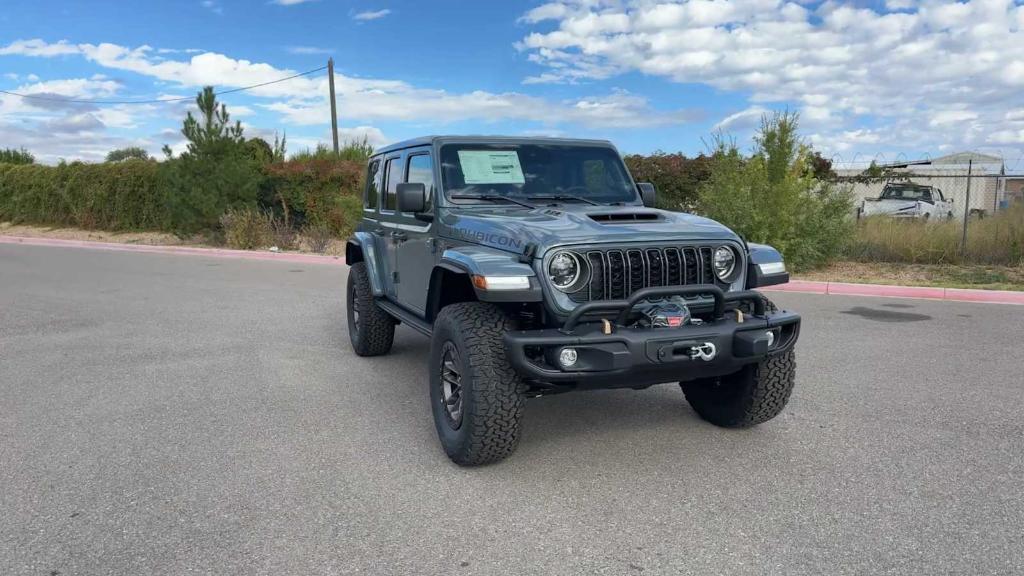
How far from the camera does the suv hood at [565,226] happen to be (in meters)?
3.72

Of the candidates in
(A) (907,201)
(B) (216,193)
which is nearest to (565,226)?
(B) (216,193)

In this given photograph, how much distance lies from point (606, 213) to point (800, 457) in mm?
1702

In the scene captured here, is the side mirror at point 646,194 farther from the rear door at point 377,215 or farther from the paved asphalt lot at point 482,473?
the rear door at point 377,215

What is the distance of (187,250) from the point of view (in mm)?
18016

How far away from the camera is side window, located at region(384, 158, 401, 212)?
5.69m

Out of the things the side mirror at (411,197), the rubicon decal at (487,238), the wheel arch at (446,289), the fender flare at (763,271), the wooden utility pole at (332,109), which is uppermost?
the wooden utility pole at (332,109)

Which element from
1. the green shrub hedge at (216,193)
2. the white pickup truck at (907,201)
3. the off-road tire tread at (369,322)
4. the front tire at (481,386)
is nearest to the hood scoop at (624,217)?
the front tire at (481,386)

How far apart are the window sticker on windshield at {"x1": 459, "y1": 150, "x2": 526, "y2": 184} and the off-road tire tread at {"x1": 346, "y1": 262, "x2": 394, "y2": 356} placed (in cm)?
158

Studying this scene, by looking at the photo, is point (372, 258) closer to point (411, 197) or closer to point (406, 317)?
point (406, 317)

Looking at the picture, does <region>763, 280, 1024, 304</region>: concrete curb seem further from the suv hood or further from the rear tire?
the suv hood

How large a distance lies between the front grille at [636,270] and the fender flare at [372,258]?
2550 mm

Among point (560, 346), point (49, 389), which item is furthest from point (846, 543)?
point (49, 389)

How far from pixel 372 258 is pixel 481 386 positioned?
2.74 meters

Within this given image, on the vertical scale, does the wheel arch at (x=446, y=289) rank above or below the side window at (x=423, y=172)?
below
